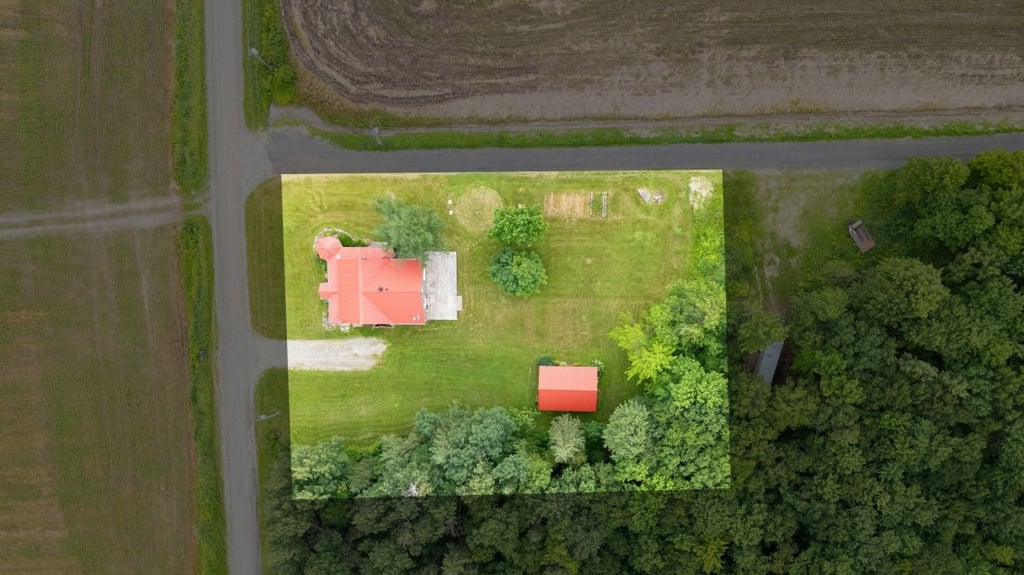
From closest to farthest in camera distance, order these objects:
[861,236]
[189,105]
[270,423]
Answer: [861,236] < [189,105] < [270,423]

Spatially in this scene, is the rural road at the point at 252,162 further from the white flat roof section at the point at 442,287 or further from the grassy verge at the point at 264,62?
the white flat roof section at the point at 442,287

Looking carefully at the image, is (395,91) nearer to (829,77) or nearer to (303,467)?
(303,467)

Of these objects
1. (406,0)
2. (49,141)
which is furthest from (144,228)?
(406,0)

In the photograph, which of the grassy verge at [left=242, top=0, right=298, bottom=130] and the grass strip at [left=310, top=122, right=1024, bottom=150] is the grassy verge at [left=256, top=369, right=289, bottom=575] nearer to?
the grass strip at [left=310, top=122, right=1024, bottom=150]

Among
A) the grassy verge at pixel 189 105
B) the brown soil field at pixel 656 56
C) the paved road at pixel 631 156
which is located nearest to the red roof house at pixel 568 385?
the paved road at pixel 631 156

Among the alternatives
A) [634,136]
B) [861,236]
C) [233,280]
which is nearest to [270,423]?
[233,280]

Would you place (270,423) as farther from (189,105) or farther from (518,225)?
(189,105)
